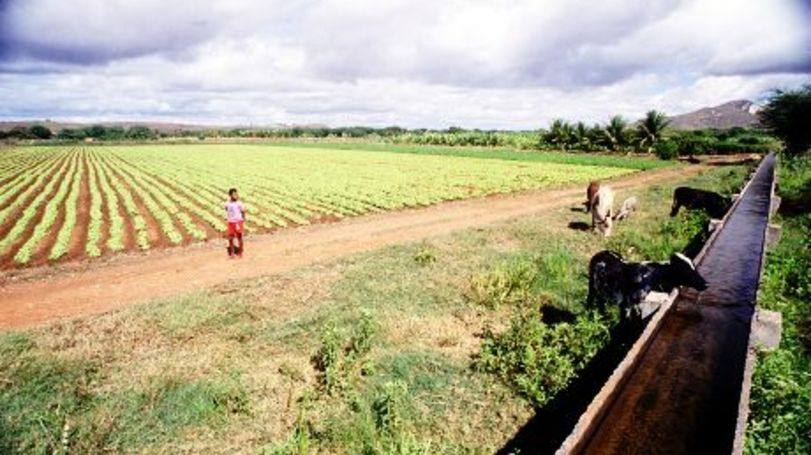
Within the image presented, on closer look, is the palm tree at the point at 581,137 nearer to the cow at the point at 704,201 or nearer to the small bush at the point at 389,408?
the cow at the point at 704,201

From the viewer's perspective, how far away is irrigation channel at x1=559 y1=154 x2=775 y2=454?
4.82 meters

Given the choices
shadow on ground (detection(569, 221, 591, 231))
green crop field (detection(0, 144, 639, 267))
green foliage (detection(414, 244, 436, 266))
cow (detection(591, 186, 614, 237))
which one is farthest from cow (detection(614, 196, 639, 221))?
green crop field (detection(0, 144, 639, 267))

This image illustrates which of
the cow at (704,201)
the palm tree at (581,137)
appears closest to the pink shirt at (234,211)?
the cow at (704,201)

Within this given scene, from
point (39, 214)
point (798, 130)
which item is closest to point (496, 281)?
point (39, 214)

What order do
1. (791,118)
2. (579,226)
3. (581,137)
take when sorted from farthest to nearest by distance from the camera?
(581,137), (791,118), (579,226)

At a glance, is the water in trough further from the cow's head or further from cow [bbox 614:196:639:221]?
cow [bbox 614:196:639:221]

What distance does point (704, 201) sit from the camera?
16312 mm

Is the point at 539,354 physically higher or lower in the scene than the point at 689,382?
lower

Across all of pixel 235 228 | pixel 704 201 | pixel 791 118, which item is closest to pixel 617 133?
pixel 791 118

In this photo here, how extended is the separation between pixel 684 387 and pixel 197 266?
11182mm

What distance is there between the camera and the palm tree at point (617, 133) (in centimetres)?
5753

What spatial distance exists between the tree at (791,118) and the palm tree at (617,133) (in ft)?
51.9

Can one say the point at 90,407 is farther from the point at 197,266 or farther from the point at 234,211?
the point at 234,211

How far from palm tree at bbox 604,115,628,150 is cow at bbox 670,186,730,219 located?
44.3 m
